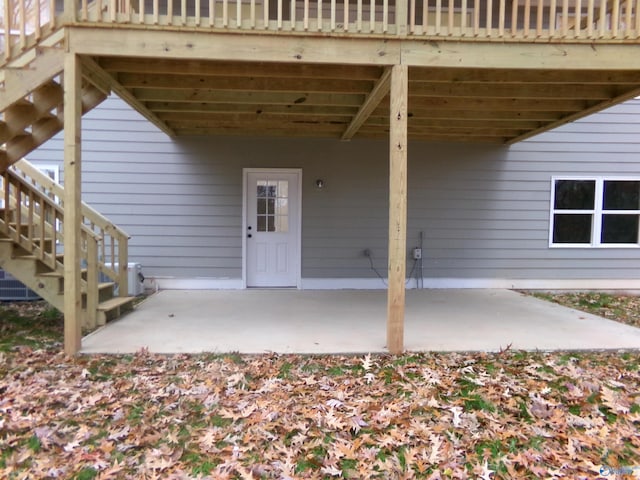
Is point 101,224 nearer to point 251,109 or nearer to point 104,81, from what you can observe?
point 104,81

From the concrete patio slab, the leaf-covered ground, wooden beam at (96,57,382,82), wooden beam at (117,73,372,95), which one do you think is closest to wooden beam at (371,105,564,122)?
wooden beam at (117,73,372,95)

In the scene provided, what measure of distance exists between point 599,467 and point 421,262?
5.40 m

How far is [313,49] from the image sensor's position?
3887mm

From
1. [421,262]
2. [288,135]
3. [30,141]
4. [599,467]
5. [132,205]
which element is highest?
[288,135]

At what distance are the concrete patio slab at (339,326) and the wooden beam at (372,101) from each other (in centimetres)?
A: 262

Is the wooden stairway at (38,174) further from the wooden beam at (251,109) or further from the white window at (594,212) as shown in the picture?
the white window at (594,212)

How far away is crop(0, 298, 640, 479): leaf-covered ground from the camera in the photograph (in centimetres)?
226

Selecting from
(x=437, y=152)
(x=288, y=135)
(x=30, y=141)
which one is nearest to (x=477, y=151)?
(x=437, y=152)

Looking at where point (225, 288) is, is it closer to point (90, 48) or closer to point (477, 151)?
point (90, 48)

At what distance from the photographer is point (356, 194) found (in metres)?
7.45

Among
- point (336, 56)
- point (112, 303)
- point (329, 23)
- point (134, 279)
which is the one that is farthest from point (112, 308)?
point (329, 23)

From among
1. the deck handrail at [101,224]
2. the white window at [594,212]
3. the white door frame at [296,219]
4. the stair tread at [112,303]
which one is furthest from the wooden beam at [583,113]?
the stair tread at [112,303]

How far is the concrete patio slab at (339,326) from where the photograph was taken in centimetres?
412

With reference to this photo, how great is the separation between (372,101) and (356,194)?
8.45 feet
